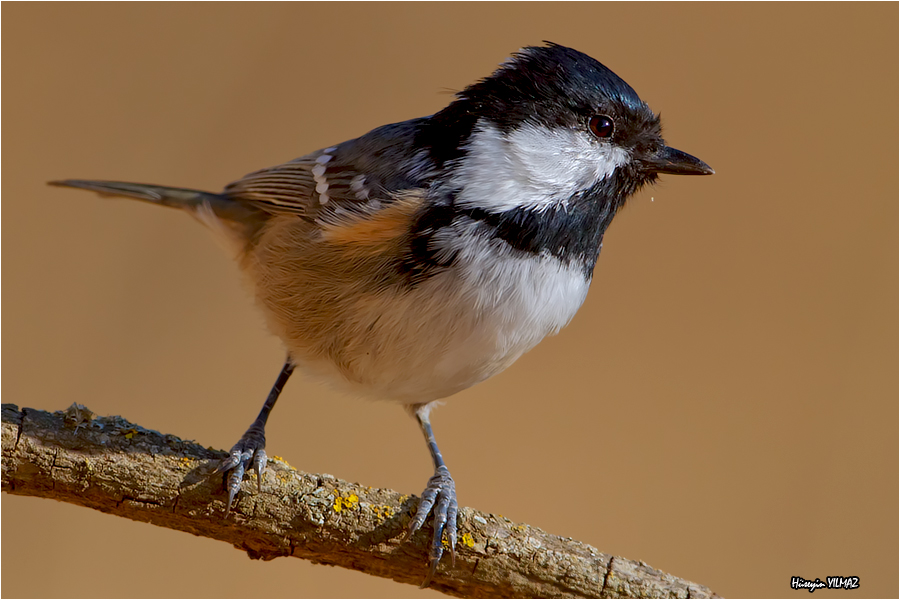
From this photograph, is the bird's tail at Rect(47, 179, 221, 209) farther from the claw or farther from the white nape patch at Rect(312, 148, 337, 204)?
the claw

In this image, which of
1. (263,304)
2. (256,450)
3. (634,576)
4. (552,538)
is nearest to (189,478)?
(256,450)

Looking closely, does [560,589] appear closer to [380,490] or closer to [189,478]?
[380,490]

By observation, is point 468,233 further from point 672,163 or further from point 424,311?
point 672,163

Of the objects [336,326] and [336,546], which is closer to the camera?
[336,546]

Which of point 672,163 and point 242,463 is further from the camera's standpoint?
point 672,163

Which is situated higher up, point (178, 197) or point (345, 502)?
point (178, 197)

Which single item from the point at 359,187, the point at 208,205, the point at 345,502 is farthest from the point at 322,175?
the point at 345,502

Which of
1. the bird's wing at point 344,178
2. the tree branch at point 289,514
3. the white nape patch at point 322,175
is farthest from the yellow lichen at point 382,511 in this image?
the white nape patch at point 322,175
